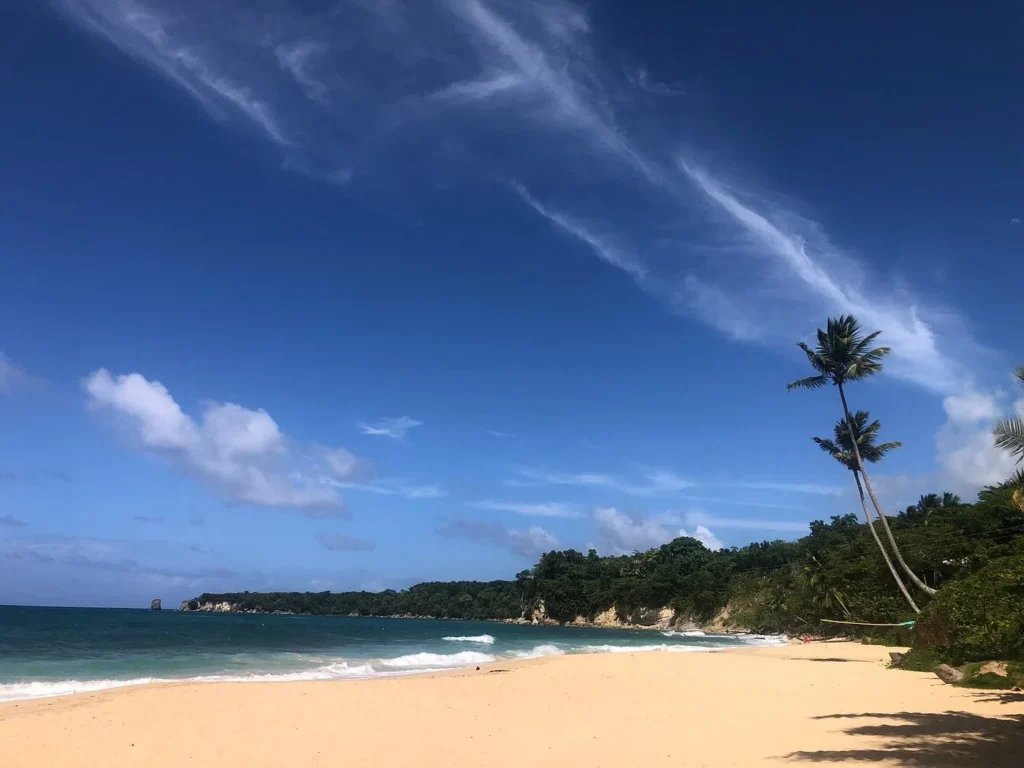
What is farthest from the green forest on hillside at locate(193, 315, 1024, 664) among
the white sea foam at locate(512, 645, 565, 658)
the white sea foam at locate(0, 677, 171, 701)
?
the white sea foam at locate(0, 677, 171, 701)

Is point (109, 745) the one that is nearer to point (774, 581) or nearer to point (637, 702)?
point (637, 702)

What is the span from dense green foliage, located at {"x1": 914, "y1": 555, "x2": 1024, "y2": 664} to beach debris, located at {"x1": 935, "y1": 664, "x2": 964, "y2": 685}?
0.68 m

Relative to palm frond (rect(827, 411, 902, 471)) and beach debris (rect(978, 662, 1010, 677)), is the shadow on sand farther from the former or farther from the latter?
palm frond (rect(827, 411, 902, 471))

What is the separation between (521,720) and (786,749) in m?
5.16

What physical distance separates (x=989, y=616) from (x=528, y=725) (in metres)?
9.49

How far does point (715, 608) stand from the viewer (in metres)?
81.6

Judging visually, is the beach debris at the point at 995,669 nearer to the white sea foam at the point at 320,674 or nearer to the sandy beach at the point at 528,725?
the sandy beach at the point at 528,725

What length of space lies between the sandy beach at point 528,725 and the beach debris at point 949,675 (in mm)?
373

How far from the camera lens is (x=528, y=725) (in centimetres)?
1147

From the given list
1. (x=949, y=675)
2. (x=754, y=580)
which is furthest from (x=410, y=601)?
(x=949, y=675)

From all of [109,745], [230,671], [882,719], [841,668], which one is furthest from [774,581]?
[109,745]

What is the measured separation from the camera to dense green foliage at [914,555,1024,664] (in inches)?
492

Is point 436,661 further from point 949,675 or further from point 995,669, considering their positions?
point 995,669

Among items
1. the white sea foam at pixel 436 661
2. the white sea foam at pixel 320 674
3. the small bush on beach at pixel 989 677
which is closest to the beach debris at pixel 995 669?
the small bush on beach at pixel 989 677
